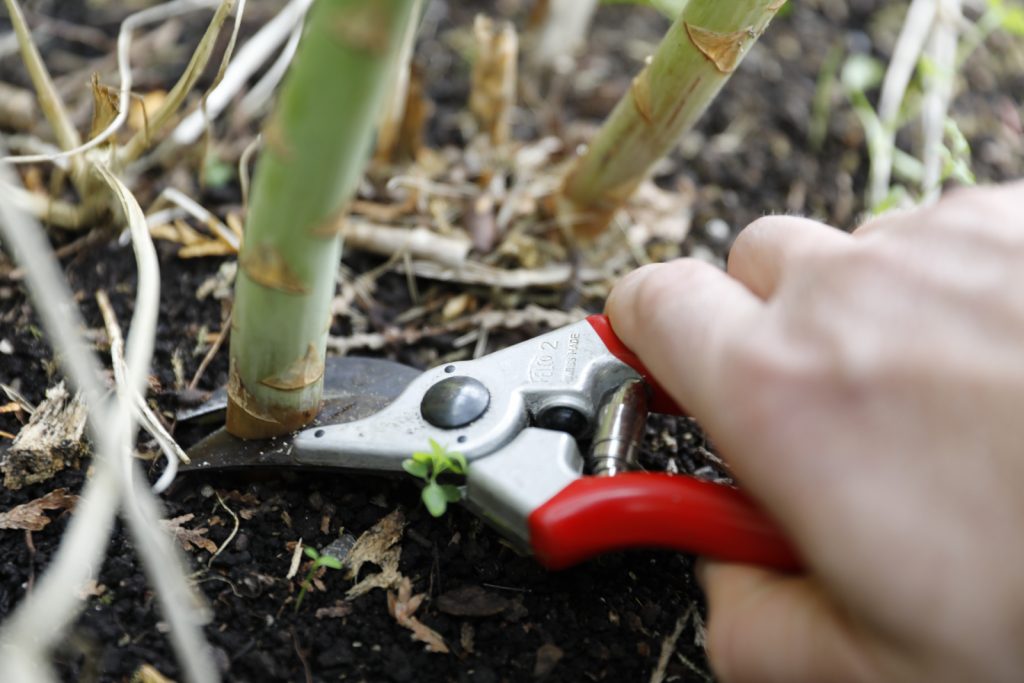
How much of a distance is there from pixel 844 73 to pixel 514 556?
1418 mm

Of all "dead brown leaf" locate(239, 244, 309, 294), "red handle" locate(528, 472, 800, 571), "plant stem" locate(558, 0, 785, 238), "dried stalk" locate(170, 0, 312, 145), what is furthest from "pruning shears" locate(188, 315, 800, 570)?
"dried stalk" locate(170, 0, 312, 145)

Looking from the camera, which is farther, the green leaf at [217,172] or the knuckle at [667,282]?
the green leaf at [217,172]

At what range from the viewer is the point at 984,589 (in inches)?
30.8

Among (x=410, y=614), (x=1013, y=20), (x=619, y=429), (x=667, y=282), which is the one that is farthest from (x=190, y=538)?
(x=1013, y=20)

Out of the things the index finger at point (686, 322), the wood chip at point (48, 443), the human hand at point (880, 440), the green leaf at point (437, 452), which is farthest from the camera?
the wood chip at point (48, 443)

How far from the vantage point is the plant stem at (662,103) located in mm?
1243

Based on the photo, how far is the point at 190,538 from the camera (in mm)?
1166

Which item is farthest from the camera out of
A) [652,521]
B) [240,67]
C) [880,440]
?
[240,67]

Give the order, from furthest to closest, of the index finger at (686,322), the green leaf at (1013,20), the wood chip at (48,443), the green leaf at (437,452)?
the green leaf at (1013,20)
the wood chip at (48,443)
the green leaf at (437,452)
the index finger at (686,322)

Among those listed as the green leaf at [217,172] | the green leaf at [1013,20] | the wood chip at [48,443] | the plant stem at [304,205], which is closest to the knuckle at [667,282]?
the plant stem at [304,205]

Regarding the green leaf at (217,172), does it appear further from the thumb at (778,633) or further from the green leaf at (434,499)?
the thumb at (778,633)

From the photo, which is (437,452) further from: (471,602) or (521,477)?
(471,602)

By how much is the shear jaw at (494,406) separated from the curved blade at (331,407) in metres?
0.03

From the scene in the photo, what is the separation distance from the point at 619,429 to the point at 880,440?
0.35 metres
